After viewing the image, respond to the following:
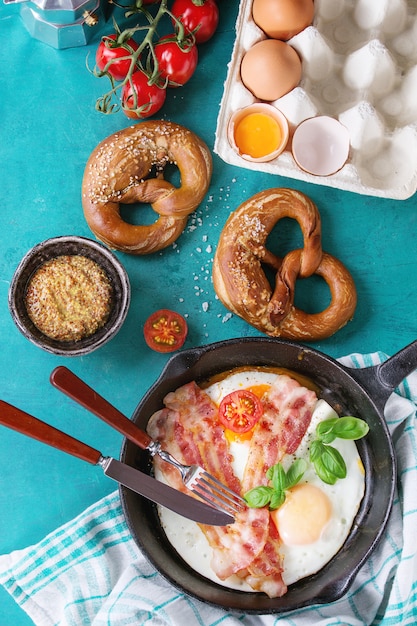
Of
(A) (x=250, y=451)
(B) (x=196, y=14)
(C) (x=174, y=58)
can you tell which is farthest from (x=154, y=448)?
(B) (x=196, y=14)

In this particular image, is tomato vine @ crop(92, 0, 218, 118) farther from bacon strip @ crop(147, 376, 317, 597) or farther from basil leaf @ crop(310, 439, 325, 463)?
basil leaf @ crop(310, 439, 325, 463)

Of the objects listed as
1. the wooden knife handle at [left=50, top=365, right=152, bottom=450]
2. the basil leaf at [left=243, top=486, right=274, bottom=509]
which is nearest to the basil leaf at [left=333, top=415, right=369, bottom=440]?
the basil leaf at [left=243, top=486, right=274, bottom=509]

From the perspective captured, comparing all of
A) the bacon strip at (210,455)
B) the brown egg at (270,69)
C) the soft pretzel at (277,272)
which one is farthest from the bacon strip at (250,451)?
the brown egg at (270,69)

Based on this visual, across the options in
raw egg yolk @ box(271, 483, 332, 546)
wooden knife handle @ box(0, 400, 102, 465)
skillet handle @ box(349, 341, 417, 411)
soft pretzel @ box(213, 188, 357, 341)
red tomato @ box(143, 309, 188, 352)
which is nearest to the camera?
wooden knife handle @ box(0, 400, 102, 465)

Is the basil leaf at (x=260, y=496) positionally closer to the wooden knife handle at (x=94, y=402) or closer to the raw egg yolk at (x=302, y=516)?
the raw egg yolk at (x=302, y=516)

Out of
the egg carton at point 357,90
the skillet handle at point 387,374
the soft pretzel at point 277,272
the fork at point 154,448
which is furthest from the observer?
the soft pretzel at point 277,272

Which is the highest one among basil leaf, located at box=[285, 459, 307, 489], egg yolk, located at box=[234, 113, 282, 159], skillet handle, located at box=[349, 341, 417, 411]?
egg yolk, located at box=[234, 113, 282, 159]

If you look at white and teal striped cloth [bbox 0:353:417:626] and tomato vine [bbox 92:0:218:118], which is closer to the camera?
white and teal striped cloth [bbox 0:353:417:626]

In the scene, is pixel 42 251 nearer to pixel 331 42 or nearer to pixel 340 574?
pixel 331 42
